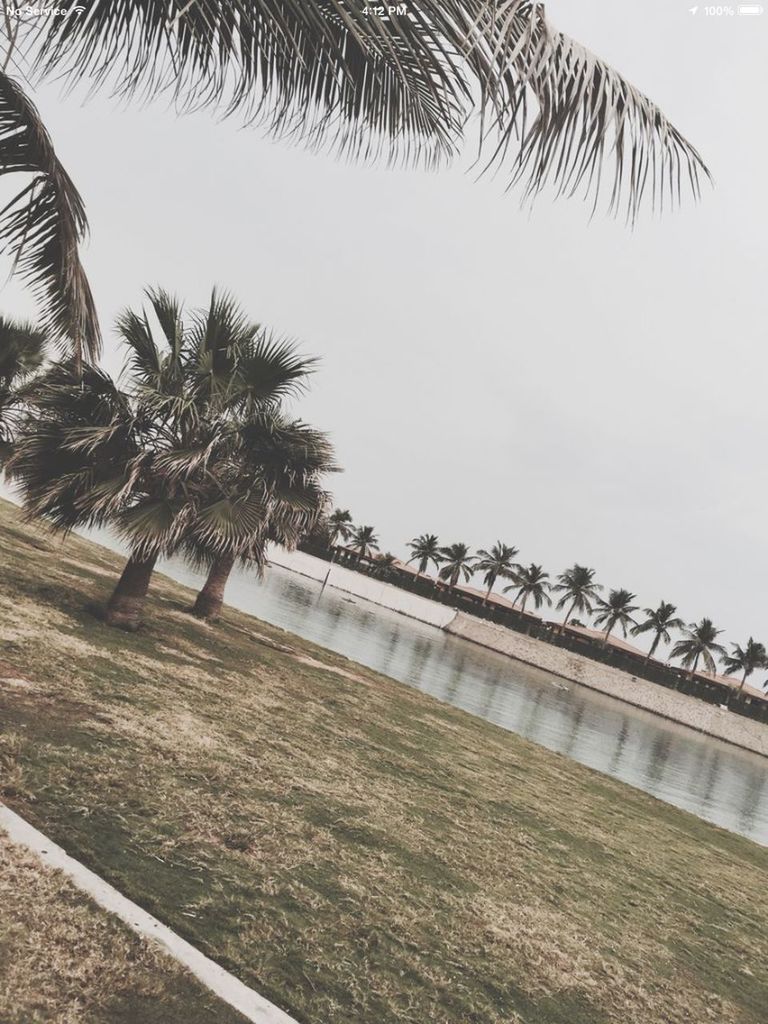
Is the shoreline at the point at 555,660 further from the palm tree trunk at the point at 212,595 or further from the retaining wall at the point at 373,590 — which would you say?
the palm tree trunk at the point at 212,595

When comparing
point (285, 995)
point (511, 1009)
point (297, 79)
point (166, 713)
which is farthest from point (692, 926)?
point (297, 79)

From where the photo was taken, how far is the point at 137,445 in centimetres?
734

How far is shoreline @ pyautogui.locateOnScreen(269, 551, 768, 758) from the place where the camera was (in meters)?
45.5

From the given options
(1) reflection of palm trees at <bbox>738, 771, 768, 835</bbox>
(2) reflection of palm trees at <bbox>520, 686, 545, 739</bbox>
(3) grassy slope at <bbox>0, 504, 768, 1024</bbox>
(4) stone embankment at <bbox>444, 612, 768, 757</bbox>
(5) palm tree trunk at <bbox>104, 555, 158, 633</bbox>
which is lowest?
(1) reflection of palm trees at <bbox>738, 771, 768, 835</bbox>

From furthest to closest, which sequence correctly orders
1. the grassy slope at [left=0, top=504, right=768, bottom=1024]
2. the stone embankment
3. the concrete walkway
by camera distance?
the stone embankment, the grassy slope at [left=0, top=504, right=768, bottom=1024], the concrete walkway

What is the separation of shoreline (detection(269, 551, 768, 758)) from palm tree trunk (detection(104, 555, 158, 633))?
152 feet

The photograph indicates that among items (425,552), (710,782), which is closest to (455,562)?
(425,552)

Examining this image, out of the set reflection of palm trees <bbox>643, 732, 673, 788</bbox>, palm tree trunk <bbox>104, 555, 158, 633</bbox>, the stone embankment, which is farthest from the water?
the stone embankment

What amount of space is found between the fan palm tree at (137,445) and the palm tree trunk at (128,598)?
0.01m

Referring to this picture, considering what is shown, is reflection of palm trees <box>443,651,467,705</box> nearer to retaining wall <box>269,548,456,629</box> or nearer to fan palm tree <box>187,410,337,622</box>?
fan palm tree <box>187,410,337,622</box>

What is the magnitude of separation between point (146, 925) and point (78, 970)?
34 cm

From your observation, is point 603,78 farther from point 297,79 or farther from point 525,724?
point 525,724

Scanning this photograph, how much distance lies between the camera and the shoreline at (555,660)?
45.5 m

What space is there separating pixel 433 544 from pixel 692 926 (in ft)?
321
